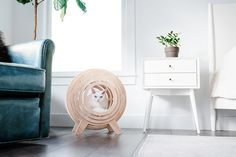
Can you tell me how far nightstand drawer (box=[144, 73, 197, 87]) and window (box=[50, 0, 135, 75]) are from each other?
50 centimetres

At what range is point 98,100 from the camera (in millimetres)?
1846

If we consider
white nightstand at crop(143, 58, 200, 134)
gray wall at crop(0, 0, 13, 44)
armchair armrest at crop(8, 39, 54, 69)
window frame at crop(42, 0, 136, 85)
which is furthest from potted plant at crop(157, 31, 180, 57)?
gray wall at crop(0, 0, 13, 44)

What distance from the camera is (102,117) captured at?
176 cm

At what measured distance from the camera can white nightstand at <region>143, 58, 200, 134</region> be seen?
1866 mm

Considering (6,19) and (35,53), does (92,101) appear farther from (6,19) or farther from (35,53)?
(6,19)

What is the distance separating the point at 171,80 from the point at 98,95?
20.7 inches

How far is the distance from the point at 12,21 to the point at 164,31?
142cm

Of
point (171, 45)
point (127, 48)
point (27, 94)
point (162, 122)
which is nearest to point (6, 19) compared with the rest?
point (127, 48)

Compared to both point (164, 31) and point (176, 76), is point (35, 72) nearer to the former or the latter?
point (176, 76)

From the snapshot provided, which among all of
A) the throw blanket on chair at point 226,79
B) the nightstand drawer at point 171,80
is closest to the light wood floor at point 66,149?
the nightstand drawer at point 171,80

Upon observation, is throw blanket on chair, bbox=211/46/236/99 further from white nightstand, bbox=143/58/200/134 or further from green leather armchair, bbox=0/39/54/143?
green leather armchair, bbox=0/39/54/143

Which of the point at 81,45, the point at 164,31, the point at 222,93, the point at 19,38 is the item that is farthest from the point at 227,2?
the point at 19,38

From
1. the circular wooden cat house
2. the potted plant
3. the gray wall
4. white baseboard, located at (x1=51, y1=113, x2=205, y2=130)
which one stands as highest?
the gray wall

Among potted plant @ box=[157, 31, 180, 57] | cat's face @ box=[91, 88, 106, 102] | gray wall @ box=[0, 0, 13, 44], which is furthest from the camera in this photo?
gray wall @ box=[0, 0, 13, 44]
